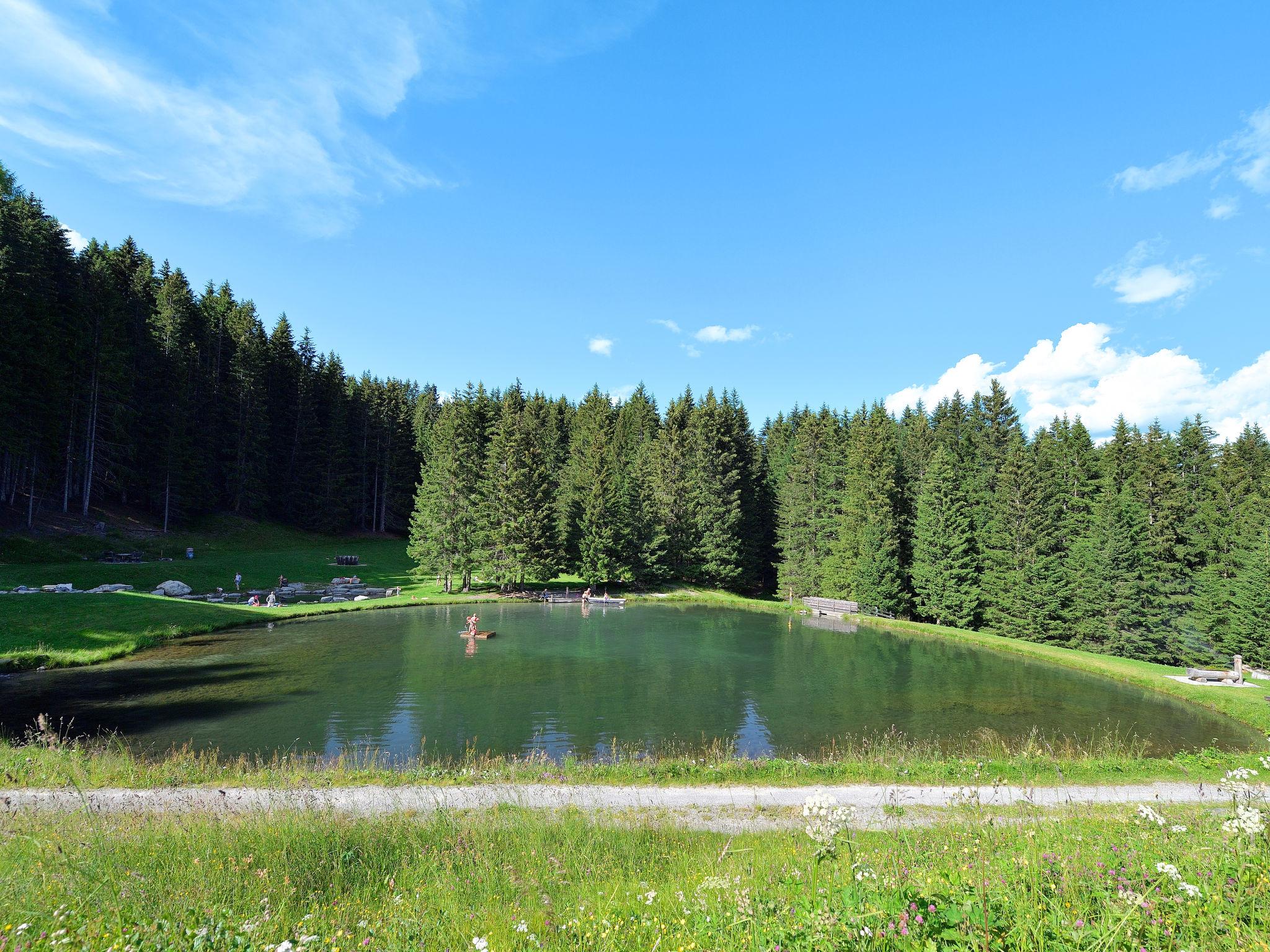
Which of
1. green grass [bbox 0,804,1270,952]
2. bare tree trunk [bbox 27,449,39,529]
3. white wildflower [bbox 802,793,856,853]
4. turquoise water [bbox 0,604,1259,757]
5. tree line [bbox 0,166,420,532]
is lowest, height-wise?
turquoise water [bbox 0,604,1259,757]

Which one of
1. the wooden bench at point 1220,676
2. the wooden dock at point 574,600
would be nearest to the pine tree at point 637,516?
the wooden dock at point 574,600

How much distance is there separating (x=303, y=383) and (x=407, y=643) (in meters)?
54.4

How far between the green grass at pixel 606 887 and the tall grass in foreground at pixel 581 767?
3648 millimetres

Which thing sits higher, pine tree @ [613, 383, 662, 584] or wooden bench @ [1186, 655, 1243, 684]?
pine tree @ [613, 383, 662, 584]

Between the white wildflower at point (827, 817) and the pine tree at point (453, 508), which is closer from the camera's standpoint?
the white wildflower at point (827, 817)

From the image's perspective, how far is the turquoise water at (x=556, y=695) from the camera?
55.0ft

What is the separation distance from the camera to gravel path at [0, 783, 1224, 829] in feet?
33.3

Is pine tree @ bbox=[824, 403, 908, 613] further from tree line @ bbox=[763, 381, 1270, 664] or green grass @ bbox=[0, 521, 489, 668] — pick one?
green grass @ bbox=[0, 521, 489, 668]

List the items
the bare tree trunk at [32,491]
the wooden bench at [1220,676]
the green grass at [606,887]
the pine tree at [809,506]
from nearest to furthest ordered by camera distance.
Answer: the green grass at [606,887]
the wooden bench at [1220,676]
the bare tree trunk at [32,491]
the pine tree at [809,506]

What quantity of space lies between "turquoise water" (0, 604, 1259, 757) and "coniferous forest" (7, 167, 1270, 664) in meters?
11.7


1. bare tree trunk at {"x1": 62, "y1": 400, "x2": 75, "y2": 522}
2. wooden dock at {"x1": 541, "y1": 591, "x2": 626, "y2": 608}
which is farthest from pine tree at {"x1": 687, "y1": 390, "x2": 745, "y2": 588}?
bare tree trunk at {"x1": 62, "y1": 400, "x2": 75, "y2": 522}

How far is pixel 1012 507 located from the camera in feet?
139

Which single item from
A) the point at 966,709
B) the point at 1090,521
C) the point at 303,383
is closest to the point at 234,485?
the point at 303,383

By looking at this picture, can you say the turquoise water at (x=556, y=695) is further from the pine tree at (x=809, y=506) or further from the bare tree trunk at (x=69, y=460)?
the bare tree trunk at (x=69, y=460)
